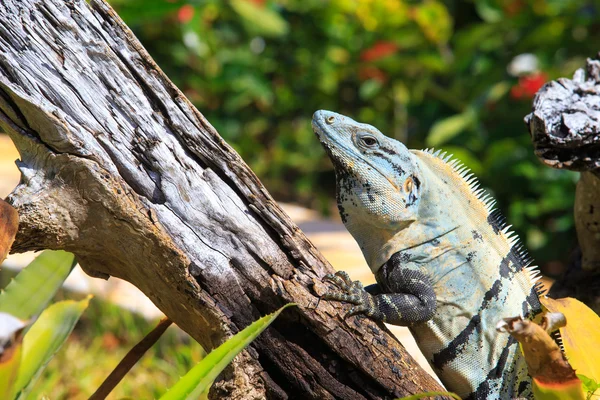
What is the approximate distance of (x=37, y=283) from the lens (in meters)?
1.80

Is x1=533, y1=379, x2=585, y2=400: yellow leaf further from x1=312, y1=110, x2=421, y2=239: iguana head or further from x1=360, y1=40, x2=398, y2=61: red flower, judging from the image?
x1=360, y1=40, x2=398, y2=61: red flower

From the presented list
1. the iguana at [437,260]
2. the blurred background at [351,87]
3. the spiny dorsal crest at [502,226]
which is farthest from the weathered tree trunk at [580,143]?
the blurred background at [351,87]

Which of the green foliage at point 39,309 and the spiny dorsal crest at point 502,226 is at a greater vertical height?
the spiny dorsal crest at point 502,226

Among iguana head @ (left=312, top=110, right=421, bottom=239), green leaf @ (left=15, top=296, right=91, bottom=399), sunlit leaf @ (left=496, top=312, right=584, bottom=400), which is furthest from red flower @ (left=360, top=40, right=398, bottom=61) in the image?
sunlit leaf @ (left=496, top=312, right=584, bottom=400)

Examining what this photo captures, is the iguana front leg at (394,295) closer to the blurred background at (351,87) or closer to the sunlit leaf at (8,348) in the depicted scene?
the sunlit leaf at (8,348)

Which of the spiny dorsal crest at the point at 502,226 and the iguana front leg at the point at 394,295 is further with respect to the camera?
the spiny dorsal crest at the point at 502,226

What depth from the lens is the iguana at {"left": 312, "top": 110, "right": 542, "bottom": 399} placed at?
7.26 feet

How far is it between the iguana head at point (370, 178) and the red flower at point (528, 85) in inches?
113

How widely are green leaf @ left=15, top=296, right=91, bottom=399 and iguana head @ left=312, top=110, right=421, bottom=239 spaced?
873 millimetres

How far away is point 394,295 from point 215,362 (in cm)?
66

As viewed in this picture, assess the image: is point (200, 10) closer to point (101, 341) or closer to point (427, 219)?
point (101, 341)

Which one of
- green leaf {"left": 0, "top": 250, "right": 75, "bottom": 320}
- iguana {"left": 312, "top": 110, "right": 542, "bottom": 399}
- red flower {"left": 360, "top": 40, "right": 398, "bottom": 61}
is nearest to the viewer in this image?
green leaf {"left": 0, "top": 250, "right": 75, "bottom": 320}

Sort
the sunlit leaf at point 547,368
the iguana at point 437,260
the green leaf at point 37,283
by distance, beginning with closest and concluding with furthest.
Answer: the sunlit leaf at point 547,368
the green leaf at point 37,283
the iguana at point 437,260

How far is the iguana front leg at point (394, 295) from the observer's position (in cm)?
200
